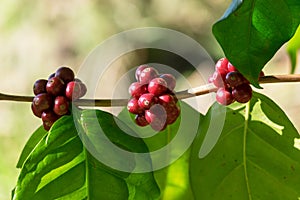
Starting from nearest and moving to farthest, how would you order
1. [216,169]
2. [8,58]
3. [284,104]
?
[216,169] → [284,104] → [8,58]

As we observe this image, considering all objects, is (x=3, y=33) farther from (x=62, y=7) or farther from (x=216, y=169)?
(x=216, y=169)

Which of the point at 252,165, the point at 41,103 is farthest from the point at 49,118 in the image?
the point at 252,165

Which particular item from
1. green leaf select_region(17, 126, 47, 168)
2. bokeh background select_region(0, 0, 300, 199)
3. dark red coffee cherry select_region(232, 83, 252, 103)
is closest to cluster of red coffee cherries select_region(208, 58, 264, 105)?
dark red coffee cherry select_region(232, 83, 252, 103)

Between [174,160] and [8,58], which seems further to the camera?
[8,58]

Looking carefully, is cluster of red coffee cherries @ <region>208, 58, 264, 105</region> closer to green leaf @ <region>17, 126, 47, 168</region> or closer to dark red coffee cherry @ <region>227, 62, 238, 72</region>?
dark red coffee cherry @ <region>227, 62, 238, 72</region>

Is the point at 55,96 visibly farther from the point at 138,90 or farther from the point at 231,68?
the point at 231,68

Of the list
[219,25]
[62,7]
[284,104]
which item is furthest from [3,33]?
[219,25]
